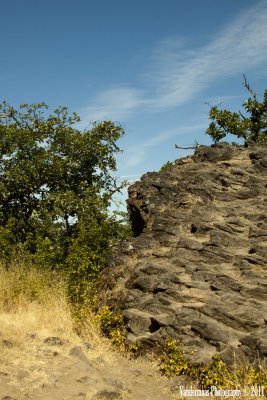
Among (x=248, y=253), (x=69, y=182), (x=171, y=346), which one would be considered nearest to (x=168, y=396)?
(x=171, y=346)

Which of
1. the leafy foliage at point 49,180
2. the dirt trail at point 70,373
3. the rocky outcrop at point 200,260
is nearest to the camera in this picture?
the dirt trail at point 70,373

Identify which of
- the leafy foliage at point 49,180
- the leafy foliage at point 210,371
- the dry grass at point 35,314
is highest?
the leafy foliage at point 49,180

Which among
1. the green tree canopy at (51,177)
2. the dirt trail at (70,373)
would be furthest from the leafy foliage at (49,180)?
the dirt trail at (70,373)

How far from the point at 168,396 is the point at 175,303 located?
1.99m

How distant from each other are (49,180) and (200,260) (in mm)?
9529

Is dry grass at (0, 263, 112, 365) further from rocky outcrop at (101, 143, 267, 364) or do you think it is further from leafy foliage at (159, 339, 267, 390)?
leafy foliage at (159, 339, 267, 390)

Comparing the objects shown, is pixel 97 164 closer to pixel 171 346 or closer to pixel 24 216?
pixel 24 216

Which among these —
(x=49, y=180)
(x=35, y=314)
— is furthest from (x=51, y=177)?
(x=35, y=314)

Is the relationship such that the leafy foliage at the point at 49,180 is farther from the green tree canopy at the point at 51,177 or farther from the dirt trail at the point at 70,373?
the dirt trail at the point at 70,373

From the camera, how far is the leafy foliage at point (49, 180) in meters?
16.1

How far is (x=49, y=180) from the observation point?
56.4 feet

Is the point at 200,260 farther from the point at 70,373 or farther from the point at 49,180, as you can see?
the point at 49,180

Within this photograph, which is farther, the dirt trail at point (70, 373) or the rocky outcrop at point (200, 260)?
the rocky outcrop at point (200, 260)

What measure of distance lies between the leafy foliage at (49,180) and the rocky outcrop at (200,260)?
183 inches
